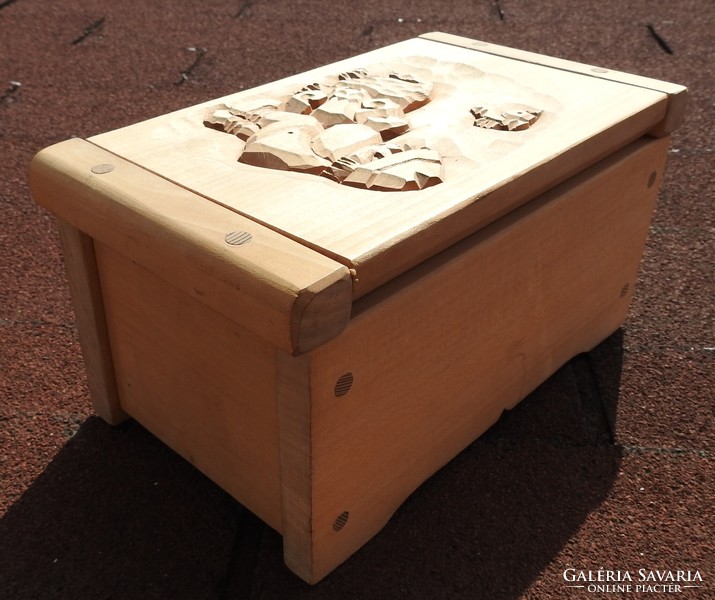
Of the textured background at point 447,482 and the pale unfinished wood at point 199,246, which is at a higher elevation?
the pale unfinished wood at point 199,246

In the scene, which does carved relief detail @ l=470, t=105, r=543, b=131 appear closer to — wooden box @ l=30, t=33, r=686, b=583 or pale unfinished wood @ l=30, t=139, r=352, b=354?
wooden box @ l=30, t=33, r=686, b=583

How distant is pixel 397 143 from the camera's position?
1257mm

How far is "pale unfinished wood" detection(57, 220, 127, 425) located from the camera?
1243 millimetres

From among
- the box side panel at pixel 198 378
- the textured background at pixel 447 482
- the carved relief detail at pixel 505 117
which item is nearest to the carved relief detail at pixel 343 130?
the carved relief detail at pixel 505 117

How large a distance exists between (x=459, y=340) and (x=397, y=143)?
0.31 meters

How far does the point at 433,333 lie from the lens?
1141 mm

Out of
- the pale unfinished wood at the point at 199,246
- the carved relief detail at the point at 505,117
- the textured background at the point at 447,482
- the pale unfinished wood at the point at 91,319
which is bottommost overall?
the textured background at the point at 447,482

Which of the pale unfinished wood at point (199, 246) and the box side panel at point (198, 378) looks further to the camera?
the box side panel at point (198, 378)

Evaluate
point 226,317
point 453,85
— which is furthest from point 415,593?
point 453,85

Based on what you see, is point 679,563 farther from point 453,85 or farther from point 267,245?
point 453,85

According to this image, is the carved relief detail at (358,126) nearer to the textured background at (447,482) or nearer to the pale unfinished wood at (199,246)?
the pale unfinished wood at (199,246)

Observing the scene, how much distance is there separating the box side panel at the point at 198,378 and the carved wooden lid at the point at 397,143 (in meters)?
0.16

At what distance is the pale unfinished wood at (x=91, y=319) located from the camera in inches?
48.9

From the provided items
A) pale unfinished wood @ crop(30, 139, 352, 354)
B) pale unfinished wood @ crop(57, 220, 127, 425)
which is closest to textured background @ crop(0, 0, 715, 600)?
pale unfinished wood @ crop(57, 220, 127, 425)
